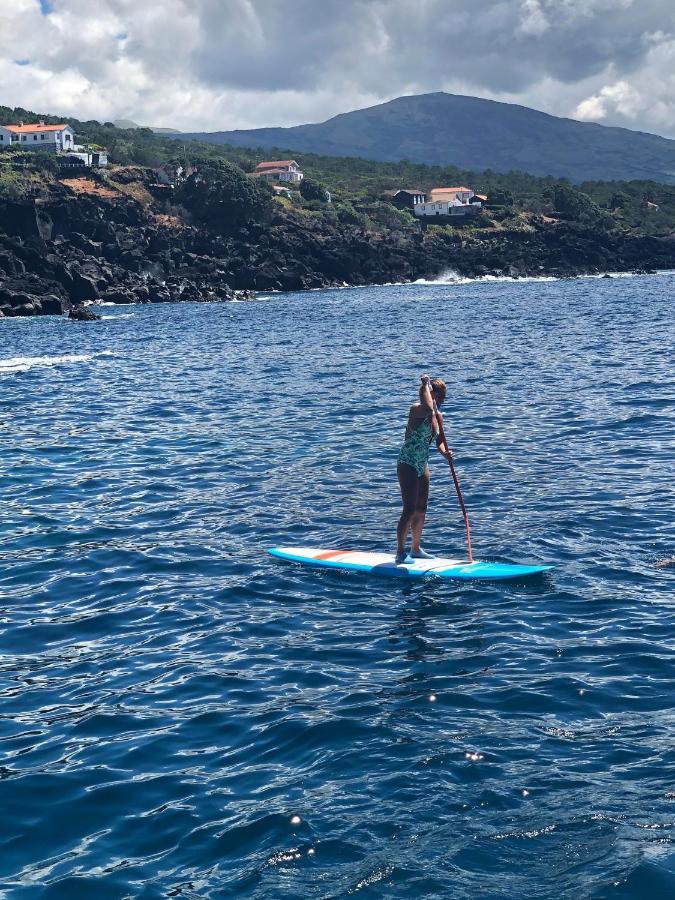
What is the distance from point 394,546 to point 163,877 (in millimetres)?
8417

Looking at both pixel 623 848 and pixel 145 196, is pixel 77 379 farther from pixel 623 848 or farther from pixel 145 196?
pixel 145 196

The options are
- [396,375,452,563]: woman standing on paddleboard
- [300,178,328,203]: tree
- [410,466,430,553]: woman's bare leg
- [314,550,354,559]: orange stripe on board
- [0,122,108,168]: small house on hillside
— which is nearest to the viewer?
[396,375,452,563]: woman standing on paddleboard

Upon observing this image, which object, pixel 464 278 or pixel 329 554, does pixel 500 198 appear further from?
pixel 329 554

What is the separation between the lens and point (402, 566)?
13.4 meters

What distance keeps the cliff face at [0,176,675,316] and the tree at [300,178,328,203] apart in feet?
61.7

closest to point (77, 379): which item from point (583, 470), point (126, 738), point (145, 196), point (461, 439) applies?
point (461, 439)

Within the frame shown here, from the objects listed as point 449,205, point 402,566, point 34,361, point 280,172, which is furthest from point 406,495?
point 280,172

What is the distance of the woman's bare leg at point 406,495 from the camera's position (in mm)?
13719

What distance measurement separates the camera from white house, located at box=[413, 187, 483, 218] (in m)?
151

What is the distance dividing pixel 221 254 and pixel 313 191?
135ft

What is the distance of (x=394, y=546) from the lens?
14.8 meters

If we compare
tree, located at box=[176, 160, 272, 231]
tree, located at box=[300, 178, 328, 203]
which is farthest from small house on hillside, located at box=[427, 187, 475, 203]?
tree, located at box=[176, 160, 272, 231]

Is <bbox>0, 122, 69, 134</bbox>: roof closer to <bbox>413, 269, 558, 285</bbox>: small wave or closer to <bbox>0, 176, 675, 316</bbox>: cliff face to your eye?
<bbox>0, 176, 675, 316</bbox>: cliff face

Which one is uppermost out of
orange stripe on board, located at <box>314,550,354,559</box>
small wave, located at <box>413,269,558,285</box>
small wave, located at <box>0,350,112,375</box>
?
small wave, located at <box>413,269,558,285</box>
